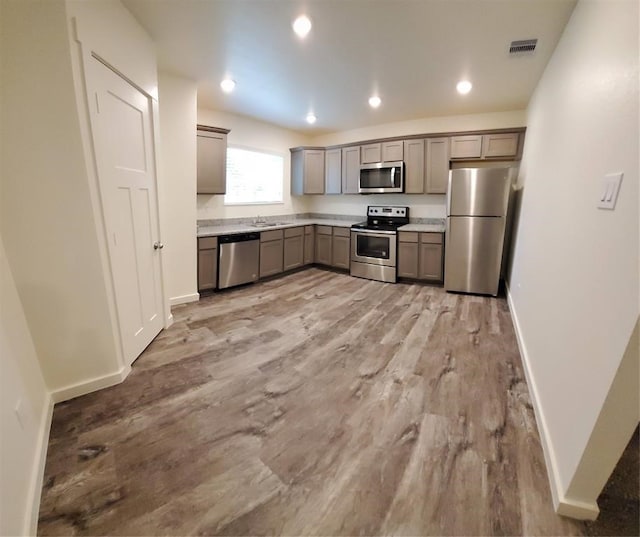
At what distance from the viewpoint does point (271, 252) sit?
4723mm

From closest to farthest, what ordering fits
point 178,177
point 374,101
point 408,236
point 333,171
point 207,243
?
point 178,177, point 207,243, point 374,101, point 408,236, point 333,171

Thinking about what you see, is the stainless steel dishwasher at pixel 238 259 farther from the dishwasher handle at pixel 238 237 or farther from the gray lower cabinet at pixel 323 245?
the gray lower cabinet at pixel 323 245

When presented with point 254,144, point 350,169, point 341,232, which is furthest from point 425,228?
point 254,144

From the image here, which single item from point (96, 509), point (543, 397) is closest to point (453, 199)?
point (543, 397)

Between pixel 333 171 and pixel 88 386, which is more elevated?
pixel 333 171

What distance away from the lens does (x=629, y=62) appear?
1180 mm

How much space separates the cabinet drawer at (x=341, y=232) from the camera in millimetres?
5224

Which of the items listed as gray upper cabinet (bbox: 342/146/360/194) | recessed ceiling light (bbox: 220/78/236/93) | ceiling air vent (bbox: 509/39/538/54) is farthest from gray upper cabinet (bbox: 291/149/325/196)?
ceiling air vent (bbox: 509/39/538/54)

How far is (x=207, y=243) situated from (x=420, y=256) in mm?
3048

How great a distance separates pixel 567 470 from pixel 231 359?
6.99ft

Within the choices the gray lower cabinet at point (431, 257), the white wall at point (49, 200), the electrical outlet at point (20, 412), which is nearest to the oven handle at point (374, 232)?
the gray lower cabinet at point (431, 257)

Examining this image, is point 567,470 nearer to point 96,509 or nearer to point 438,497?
point 438,497

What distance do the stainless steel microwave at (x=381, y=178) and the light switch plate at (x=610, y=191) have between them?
3.69 m

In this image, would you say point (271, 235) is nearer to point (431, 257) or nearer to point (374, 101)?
point (374, 101)
